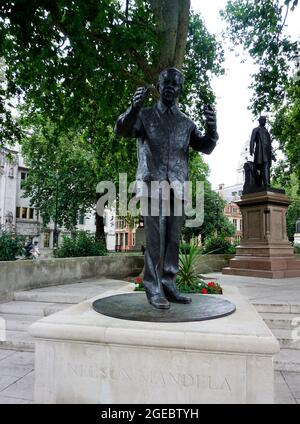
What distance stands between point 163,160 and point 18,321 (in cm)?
423

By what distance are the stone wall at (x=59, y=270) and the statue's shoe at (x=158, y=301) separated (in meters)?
4.95

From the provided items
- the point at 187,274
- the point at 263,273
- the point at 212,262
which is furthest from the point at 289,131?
the point at 187,274

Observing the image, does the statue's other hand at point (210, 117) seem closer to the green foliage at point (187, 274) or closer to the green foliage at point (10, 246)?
the green foliage at point (187, 274)

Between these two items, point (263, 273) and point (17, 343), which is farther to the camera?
point (263, 273)

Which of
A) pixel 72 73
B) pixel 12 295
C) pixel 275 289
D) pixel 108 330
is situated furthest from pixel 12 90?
pixel 108 330

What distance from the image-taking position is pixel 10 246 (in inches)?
314

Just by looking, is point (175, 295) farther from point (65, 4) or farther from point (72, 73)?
point (72, 73)

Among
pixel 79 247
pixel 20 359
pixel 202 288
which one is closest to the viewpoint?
pixel 20 359

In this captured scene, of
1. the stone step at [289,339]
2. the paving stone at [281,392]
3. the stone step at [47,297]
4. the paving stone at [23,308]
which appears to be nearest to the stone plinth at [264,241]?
the stone step at [289,339]

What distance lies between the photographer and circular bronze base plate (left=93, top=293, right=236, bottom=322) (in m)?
2.88

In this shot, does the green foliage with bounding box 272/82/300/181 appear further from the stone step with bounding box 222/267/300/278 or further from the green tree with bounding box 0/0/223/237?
the stone step with bounding box 222/267/300/278

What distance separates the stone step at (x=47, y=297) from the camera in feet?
22.9

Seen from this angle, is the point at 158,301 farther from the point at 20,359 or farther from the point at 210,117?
the point at 20,359
